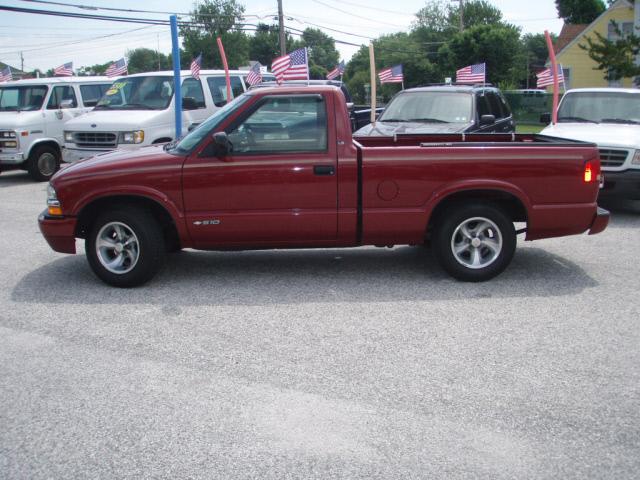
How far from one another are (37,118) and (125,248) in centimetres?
957

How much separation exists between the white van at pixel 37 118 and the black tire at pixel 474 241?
1080cm

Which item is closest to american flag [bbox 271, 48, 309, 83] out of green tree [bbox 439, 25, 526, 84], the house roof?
the house roof

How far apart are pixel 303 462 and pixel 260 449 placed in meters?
0.26

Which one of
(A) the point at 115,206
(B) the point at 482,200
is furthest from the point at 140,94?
(B) the point at 482,200

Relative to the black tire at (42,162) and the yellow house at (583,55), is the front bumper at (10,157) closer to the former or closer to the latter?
the black tire at (42,162)

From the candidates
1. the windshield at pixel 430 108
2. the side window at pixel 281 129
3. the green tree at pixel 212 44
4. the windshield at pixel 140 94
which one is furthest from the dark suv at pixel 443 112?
the green tree at pixel 212 44

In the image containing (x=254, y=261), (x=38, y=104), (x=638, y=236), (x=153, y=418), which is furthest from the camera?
(x=38, y=104)

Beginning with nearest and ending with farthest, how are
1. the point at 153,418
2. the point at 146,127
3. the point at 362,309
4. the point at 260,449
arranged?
1. the point at 260,449
2. the point at 153,418
3. the point at 362,309
4. the point at 146,127

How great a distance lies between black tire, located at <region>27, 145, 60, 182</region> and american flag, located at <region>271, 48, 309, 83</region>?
527 centimetres

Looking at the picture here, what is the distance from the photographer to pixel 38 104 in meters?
15.0

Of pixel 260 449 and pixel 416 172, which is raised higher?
pixel 416 172

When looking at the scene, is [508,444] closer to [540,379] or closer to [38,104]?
[540,379]

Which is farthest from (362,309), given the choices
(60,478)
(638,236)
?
(638,236)

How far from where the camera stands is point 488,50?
56062 mm
